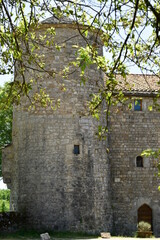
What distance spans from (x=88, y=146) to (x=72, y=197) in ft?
7.54

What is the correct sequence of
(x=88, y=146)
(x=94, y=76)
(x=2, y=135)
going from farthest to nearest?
(x=2, y=135), (x=94, y=76), (x=88, y=146)

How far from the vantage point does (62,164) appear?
16938mm

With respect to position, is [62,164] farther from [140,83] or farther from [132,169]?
[140,83]

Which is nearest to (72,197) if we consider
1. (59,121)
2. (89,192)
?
(89,192)

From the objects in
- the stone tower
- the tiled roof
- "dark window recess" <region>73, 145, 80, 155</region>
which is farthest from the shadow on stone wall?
the tiled roof

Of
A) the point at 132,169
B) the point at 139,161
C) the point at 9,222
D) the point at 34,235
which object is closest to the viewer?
the point at 34,235

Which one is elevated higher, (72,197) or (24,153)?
(24,153)

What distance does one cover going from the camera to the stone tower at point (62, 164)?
54.3 ft

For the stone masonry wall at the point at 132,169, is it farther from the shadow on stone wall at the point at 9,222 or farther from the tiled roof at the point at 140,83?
the shadow on stone wall at the point at 9,222

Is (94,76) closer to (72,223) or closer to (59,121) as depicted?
(59,121)

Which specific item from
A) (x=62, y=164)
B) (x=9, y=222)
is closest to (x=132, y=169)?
(x=62, y=164)

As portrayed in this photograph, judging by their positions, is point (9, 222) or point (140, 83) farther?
point (140, 83)

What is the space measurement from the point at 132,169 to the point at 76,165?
3249mm

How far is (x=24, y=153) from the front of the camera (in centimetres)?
1755
